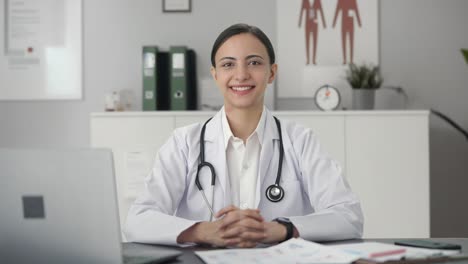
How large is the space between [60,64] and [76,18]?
1.09 feet

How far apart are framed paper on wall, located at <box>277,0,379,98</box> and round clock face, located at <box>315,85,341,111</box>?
0.56 feet

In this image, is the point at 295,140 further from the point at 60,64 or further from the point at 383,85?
the point at 60,64

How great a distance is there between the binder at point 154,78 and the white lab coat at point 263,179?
6.11ft

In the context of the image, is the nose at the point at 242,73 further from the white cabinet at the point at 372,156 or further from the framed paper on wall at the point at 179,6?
the framed paper on wall at the point at 179,6

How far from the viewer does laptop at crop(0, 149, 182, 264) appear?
119 centimetres

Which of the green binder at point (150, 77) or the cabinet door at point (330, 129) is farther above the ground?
the green binder at point (150, 77)

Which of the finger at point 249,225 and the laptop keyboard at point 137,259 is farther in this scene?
the finger at point 249,225

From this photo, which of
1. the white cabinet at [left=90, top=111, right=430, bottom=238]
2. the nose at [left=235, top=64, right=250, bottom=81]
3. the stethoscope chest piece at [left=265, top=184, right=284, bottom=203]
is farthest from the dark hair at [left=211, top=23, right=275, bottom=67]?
the white cabinet at [left=90, top=111, right=430, bottom=238]

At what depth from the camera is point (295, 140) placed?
6.91ft

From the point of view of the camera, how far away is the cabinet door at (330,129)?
385 centimetres

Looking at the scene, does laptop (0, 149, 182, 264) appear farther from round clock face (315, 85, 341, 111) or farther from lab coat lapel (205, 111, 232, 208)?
round clock face (315, 85, 341, 111)

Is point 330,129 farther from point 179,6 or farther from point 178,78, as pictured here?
point 179,6

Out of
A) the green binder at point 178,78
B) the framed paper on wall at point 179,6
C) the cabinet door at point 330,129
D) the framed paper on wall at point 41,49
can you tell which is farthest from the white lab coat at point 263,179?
the framed paper on wall at point 41,49

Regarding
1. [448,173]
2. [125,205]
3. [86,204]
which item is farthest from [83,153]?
[448,173]
